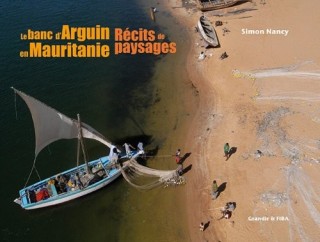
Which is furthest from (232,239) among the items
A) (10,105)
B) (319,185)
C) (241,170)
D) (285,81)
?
(10,105)

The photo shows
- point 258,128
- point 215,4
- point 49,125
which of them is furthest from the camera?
point 215,4

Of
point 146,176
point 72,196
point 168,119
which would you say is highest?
point 168,119

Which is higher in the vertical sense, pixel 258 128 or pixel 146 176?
pixel 258 128

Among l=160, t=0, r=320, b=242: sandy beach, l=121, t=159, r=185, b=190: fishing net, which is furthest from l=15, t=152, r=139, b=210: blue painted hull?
l=160, t=0, r=320, b=242: sandy beach

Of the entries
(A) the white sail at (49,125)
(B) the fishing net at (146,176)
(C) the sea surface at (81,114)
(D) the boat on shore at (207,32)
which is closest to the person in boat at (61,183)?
(C) the sea surface at (81,114)

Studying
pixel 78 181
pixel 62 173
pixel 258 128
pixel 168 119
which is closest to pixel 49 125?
pixel 62 173

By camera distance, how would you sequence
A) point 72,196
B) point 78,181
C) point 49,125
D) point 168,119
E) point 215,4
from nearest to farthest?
point 49,125 < point 72,196 < point 78,181 < point 168,119 < point 215,4

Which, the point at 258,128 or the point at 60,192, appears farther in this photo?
the point at 258,128

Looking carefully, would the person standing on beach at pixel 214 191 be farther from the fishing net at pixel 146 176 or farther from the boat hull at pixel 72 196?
the boat hull at pixel 72 196

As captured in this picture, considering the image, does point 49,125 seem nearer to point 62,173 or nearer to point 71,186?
point 62,173
